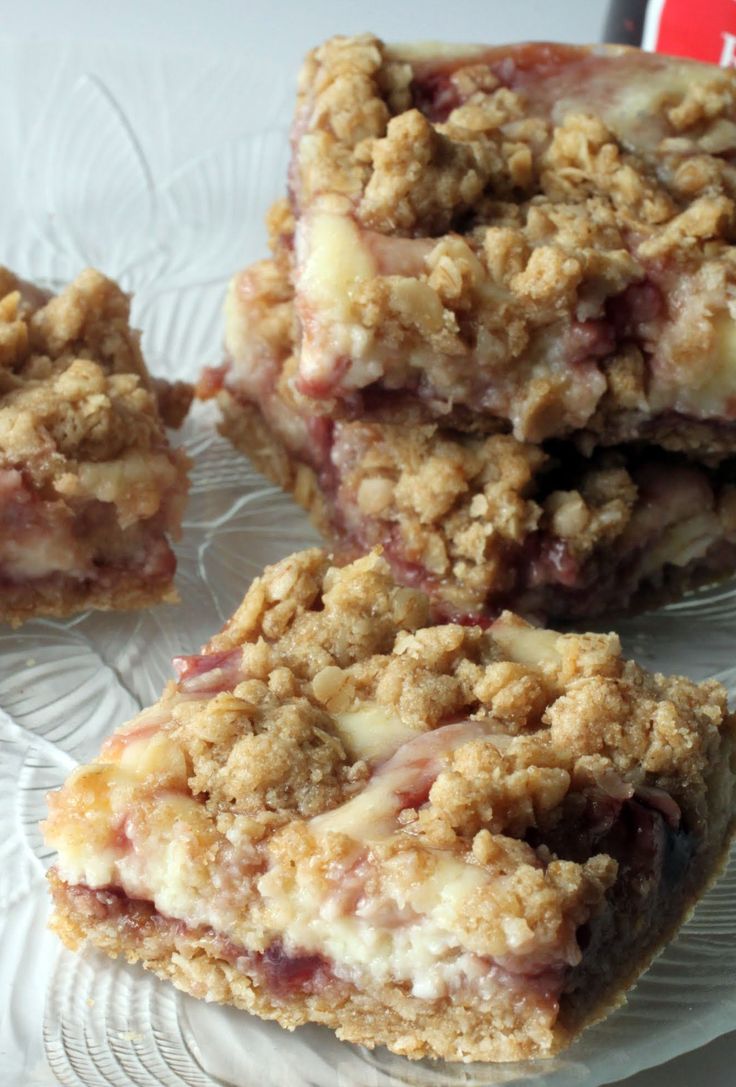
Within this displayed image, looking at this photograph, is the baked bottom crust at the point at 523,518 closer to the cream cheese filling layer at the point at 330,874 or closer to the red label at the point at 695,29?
the cream cheese filling layer at the point at 330,874

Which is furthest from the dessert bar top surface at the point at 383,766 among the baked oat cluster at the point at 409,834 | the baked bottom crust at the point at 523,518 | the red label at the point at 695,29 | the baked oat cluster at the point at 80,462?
the red label at the point at 695,29

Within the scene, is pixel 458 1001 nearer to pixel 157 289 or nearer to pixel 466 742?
pixel 466 742

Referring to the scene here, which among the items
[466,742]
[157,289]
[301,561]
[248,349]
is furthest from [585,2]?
[466,742]

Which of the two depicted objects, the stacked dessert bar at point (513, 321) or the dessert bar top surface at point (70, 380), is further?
the dessert bar top surface at point (70, 380)

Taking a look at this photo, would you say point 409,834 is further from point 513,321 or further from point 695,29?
point 695,29

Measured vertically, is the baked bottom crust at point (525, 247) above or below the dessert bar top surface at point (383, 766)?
above

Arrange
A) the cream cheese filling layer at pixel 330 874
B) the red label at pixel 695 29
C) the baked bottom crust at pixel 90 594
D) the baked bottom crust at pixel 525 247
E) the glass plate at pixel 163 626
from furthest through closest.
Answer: the red label at pixel 695 29 → the baked bottom crust at pixel 90 594 → the baked bottom crust at pixel 525 247 → the glass plate at pixel 163 626 → the cream cheese filling layer at pixel 330 874

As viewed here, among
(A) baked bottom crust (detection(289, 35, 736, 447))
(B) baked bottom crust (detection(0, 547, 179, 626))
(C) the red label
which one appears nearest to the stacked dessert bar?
(A) baked bottom crust (detection(289, 35, 736, 447))
